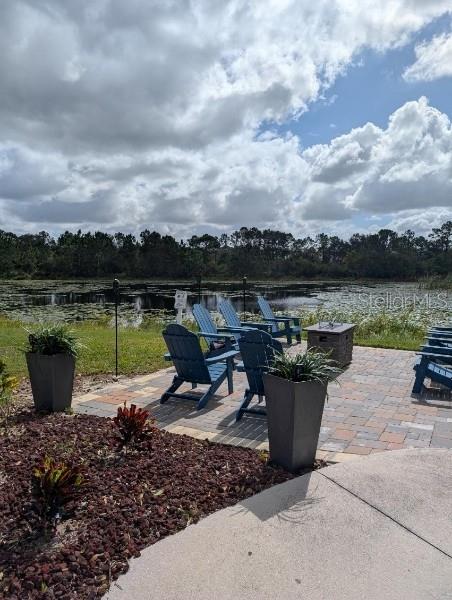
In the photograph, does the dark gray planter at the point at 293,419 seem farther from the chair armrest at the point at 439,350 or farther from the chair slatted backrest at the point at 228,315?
the chair slatted backrest at the point at 228,315

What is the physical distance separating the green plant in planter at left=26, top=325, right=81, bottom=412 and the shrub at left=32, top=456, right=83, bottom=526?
1738 millimetres

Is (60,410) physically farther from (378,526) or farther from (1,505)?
(378,526)

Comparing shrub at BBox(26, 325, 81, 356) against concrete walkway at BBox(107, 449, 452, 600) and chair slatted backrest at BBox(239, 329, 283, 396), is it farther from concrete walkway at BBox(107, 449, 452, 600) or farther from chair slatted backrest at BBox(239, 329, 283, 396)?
concrete walkway at BBox(107, 449, 452, 600)

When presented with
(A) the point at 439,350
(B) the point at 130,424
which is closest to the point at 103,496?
(B) the point at 130,424

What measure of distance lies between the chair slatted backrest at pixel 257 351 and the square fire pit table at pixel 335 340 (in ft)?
7.10

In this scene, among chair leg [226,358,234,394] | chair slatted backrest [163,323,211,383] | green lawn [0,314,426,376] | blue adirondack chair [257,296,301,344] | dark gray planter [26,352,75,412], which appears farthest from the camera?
blue adirondack chair [257,296,301,344]

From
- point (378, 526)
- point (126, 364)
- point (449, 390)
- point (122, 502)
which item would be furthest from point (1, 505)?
point (449, 390)

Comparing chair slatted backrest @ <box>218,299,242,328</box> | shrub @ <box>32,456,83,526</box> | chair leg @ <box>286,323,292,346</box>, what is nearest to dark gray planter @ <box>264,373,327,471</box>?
shrub @ <box>32,456,83,526</box>

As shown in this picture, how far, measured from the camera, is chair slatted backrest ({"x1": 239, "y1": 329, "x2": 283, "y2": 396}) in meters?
3.74

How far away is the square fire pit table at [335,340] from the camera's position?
5938 mm

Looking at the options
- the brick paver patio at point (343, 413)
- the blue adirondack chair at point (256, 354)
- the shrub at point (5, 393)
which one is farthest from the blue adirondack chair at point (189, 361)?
the shrub at point (5, 393)

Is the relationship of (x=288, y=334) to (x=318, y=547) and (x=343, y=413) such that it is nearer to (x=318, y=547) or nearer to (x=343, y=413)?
(x=343, y=413)

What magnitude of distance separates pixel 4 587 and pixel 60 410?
2.31 metres

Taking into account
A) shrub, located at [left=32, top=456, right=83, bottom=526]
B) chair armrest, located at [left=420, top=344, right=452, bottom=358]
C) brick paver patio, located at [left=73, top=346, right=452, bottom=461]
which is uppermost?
chair armrest, located at [left=420, top=344, right=452, bottom=358]
